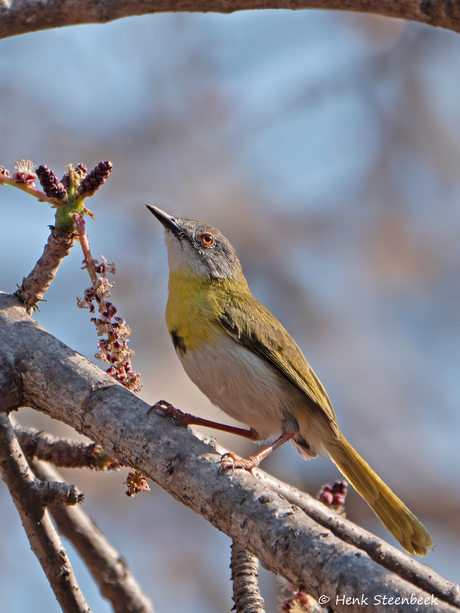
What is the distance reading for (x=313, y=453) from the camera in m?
3.78

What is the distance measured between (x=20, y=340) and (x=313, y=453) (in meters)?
2.16

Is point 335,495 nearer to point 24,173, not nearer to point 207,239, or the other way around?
point 207,239

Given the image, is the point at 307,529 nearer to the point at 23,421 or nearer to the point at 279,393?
the point at 279,393

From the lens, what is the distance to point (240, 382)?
3.28 metres

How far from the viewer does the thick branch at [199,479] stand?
1.62 metres

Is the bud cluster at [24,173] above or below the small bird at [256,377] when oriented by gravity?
below

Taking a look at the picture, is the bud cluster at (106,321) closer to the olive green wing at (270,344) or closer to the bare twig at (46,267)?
the bare twig at (46,267)

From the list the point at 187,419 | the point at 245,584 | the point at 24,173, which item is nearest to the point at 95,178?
the point at 24,173

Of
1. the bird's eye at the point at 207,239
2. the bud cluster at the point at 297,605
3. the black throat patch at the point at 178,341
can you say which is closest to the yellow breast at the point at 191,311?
the black throat patch at the point at 178,341

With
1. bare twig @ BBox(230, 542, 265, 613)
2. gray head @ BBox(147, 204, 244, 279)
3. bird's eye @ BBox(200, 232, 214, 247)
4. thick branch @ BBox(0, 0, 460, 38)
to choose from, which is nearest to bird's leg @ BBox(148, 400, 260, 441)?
bare twig @ BBox(230, 542, 265, 613)

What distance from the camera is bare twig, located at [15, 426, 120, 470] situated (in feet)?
9.22

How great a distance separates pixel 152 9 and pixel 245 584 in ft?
9.68

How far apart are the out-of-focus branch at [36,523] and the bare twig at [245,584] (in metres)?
0.72

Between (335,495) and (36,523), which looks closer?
(36,523)
